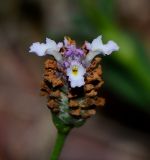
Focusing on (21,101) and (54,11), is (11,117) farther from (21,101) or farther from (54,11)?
(54,11)

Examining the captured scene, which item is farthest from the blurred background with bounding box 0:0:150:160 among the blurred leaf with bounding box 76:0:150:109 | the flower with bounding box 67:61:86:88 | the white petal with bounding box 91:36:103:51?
the flower with bounding box 67:61:86:88

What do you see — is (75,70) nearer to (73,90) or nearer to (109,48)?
(73,90)

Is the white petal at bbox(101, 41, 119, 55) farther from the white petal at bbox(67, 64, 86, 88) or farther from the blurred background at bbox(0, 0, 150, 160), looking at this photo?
the blurred background at bbox(0, 0, 150, 160)

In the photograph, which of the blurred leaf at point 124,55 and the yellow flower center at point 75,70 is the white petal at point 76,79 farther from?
the blurred leaf at point 124,55

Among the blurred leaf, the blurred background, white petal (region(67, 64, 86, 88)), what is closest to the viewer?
white petal (region(67, 64, 86, 88))

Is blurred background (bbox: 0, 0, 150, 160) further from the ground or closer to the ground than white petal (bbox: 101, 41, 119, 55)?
further from the ground
